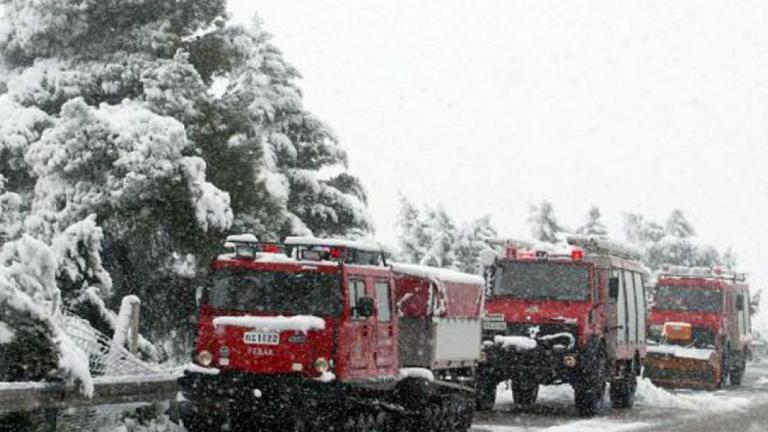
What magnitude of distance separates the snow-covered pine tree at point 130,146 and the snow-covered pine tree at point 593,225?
50.2 metres

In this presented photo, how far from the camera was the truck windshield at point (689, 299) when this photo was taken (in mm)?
34875

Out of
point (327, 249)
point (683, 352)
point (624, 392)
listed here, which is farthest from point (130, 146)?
point (683, 352)

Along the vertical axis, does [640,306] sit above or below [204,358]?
above

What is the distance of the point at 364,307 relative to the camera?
15.2 metres

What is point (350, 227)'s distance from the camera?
3036 centimetres

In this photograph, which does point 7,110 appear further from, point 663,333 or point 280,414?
point 663,333

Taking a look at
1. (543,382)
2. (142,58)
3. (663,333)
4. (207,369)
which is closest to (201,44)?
(142,58)

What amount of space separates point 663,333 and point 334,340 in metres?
21.1

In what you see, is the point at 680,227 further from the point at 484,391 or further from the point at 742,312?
the point at 484,391

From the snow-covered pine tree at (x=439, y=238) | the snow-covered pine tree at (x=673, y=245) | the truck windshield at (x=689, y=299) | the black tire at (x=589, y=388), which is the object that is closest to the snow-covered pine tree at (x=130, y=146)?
the black tire at (x=589, y=388)

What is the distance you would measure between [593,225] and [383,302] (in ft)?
201

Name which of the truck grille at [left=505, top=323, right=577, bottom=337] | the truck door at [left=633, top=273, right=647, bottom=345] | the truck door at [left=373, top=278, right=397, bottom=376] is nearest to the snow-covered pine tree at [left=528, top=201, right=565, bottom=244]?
the truck door at [left=633, top=273, right=647, bottom=345]

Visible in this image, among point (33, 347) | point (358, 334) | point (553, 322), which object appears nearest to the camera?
point (33, 347)

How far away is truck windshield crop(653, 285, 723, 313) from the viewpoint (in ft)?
114
